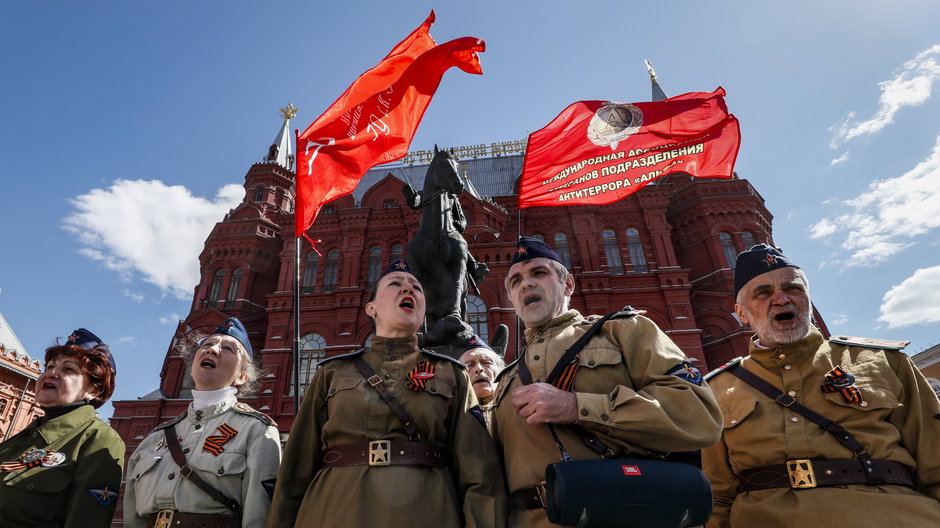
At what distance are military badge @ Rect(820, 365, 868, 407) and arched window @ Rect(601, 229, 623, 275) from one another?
21258mm

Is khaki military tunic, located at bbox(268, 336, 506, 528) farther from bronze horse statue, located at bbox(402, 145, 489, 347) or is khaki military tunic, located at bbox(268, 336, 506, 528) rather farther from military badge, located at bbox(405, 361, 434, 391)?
bronze horse statue, located at bbox(402, 145, 489, 347)

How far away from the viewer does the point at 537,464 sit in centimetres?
207

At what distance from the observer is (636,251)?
2422 cm

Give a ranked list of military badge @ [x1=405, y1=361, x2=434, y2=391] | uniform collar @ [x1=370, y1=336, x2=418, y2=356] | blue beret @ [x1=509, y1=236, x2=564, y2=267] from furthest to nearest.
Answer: blue beret @ [x1=509, y1=236, x2=564, y2=267], uniform collar @ [x1=370, y1=336, x2=418, y2=356], military badge @ [x1=405, y1=361, x2=434, y2=391]

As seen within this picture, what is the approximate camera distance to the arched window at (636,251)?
23625mm

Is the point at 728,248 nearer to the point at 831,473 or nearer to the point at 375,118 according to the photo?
the point at 375,118

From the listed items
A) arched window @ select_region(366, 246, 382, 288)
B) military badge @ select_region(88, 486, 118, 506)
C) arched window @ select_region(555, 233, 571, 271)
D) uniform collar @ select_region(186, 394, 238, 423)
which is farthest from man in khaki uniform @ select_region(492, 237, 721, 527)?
arched window @ select_region(555, 233, 571, 271)

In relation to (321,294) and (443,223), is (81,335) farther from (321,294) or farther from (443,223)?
(321,294)

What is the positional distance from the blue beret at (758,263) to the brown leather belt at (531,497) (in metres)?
1.96

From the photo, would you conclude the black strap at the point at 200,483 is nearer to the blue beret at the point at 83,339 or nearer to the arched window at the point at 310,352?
the blue beret at the point at 83,339

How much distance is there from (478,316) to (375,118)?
14.7m

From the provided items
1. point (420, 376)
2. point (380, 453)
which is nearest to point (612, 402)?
point (420, 376)

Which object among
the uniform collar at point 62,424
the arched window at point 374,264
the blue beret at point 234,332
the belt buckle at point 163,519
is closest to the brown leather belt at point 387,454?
the belt buckle at point 163,519

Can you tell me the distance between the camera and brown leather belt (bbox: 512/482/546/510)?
202cm
